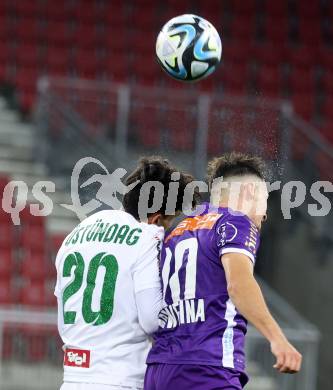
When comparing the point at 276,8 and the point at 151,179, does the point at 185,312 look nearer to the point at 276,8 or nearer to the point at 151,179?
the point at 151,179

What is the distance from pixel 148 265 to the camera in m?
4.45

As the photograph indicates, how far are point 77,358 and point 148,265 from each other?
1.47ft

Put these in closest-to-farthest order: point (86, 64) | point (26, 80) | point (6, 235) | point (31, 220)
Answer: point (6, 235) → point (31, 220) → point (26, 80) → point (86, 64)

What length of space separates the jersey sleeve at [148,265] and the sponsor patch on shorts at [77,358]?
31 centimetres

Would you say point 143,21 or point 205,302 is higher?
point 143,21

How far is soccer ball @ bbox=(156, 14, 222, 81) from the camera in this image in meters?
5.78

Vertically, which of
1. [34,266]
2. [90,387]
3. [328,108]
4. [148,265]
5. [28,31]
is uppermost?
[28,31]

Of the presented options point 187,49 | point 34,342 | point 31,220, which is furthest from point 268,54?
point 187,49

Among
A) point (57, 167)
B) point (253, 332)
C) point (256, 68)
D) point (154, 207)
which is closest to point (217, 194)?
point (154, 207)

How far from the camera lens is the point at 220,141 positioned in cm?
1005

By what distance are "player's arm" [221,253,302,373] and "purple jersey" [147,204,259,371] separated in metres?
0.08

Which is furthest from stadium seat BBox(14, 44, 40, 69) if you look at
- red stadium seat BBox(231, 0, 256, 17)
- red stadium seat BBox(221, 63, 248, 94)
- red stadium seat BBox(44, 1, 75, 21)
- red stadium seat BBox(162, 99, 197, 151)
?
red stadium seat BBox(231, 0, 256, 17)

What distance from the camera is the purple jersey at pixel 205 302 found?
4.23m

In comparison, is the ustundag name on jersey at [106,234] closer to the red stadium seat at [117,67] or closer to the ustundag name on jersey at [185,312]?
the ustundag name on jersey at [185,312]
